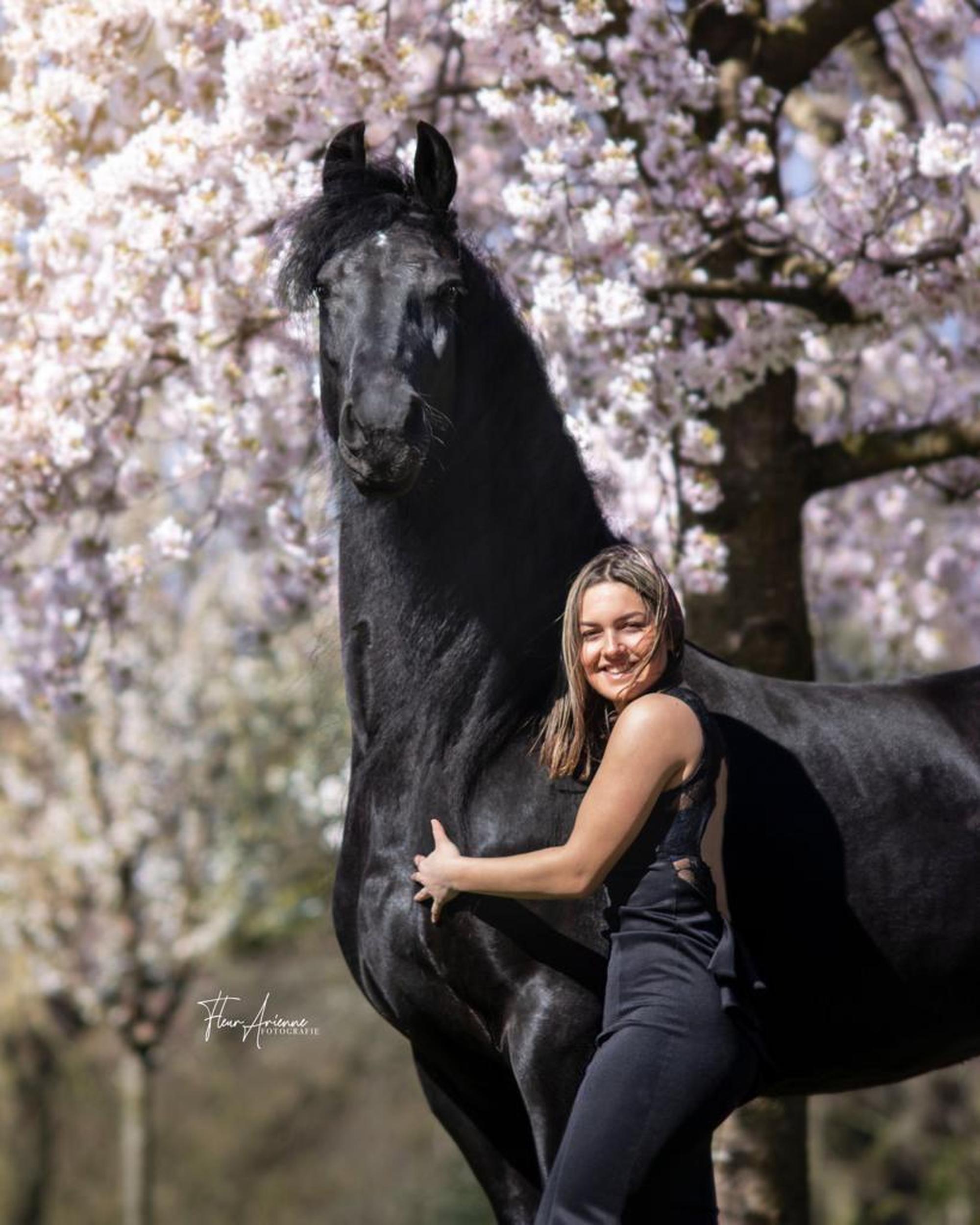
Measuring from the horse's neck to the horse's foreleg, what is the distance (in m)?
0.85

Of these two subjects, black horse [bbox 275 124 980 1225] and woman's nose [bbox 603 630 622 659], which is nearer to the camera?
woman's nose [bbox 603 630 622 659]

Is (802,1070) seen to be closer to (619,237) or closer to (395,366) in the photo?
(395,366)

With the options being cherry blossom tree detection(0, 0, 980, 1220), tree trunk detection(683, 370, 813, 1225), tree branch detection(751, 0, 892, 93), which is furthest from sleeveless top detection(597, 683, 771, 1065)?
tree branch detection(751, 0, 892, 93)

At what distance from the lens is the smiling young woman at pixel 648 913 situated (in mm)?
2725

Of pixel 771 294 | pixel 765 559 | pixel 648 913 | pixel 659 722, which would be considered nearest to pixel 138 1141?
pixel 765 559

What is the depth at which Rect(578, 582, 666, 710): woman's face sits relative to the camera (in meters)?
2.97

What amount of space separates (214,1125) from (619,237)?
14.0 meters

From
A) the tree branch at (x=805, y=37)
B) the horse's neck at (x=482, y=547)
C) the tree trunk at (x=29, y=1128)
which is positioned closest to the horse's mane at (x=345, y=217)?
the horse's neck at (x=482, y=547)

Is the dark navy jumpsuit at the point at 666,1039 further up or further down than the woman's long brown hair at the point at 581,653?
further down

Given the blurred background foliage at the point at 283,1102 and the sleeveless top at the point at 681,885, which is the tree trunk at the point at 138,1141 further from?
the sleeveless top at the point at 681,885

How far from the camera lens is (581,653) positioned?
305 centimetres

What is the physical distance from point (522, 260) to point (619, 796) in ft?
11.1

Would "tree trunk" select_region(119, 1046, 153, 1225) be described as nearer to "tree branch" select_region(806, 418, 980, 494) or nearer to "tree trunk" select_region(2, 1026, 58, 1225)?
"tree trunk" select_region(2, 1026, 58, 1225)

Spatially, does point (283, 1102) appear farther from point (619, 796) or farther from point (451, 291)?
point (619, 796)
